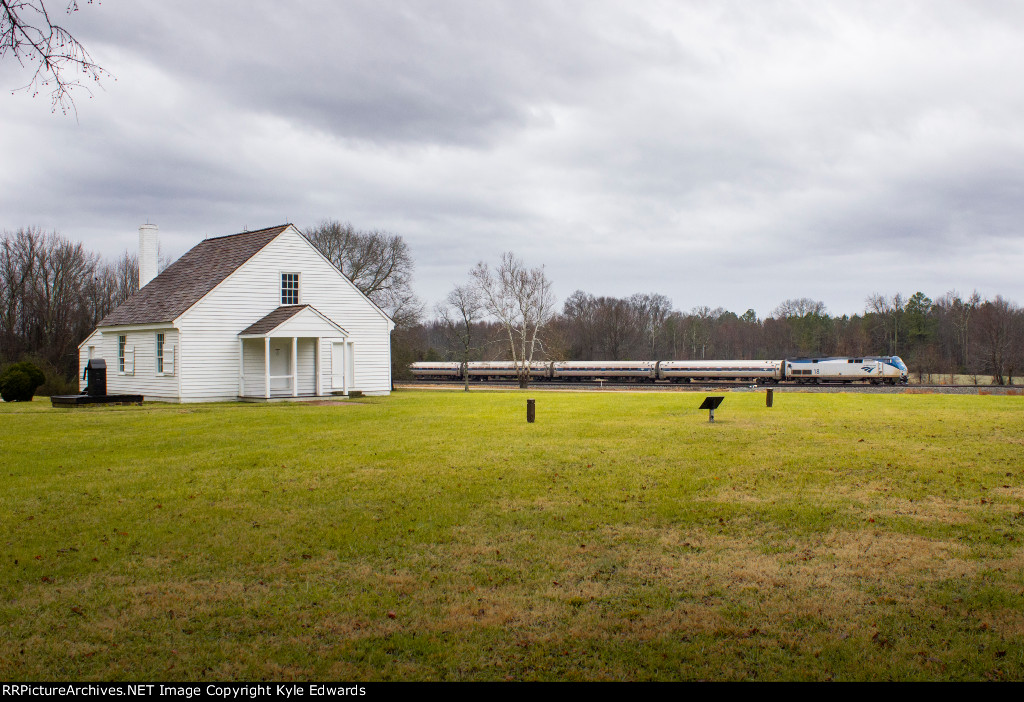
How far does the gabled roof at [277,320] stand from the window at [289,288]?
688 millimetres

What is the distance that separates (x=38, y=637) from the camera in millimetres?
5289

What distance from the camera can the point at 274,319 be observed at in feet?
96.5

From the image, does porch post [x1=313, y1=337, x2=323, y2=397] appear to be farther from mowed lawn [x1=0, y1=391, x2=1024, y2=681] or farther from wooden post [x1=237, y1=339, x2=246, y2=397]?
mowed lawn [x1=0, y1=391, x2=1024, y2=681]

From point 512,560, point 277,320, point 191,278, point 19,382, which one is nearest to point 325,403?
point 277,320

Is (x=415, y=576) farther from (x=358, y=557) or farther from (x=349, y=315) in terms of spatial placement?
(x=349, y=315)

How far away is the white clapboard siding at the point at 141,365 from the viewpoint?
28.7m

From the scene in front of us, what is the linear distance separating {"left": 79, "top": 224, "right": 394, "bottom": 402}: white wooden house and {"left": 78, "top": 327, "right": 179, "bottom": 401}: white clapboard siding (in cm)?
4

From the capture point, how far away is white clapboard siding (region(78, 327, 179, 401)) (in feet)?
94.1

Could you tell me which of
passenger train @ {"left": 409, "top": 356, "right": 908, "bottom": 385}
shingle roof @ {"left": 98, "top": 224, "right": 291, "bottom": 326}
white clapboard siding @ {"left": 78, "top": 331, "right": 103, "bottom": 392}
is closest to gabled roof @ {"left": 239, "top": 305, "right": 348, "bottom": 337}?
shingle roof @ {"left": 98, "top": 224, "right": 291, "bottom": 326}

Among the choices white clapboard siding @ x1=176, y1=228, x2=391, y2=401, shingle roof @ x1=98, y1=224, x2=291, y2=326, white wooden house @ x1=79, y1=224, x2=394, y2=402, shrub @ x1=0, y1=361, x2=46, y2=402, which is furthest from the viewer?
shingle roof @ x1=98, y1=224, x2=291, y2=326

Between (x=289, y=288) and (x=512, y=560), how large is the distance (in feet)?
87.1

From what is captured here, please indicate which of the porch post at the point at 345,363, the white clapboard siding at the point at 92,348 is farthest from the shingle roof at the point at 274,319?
the white clapboard siding at the point at 92,348

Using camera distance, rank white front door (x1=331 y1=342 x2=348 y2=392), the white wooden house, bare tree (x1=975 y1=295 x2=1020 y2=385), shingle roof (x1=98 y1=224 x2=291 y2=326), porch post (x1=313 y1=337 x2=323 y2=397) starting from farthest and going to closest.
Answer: bare tree (x1=975 y1=295 x2=1020 y2=385), white front door (x1=331 y1=342 x2=348 y2=392), porch post (x1=313 y1=337 x2=323 y2=397), shingle roof (x1=98 y1=224 x2=291 y2=326), the white wooden house
